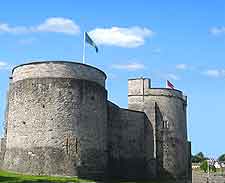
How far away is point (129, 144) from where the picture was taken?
33.4 meters

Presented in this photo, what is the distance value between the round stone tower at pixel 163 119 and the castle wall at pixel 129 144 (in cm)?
71

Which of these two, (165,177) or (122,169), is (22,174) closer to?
(122,169)

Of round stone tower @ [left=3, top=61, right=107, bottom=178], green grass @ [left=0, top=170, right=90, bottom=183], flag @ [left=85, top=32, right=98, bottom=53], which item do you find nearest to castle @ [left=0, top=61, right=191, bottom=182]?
round stone tower @ [left=3, top=61, right=107, bottom=178]

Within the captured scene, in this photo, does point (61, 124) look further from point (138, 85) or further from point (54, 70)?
point (138, 85)

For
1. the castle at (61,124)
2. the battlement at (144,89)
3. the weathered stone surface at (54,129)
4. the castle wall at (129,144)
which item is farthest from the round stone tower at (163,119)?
the weathered stone surface at (54,129)

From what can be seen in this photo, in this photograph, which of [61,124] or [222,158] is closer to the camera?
[61,124]

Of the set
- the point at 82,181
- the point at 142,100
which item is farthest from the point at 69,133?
the point at 142,100

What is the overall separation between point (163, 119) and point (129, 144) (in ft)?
13.8

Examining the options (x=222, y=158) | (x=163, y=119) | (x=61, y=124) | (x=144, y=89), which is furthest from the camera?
(x=222, y=158)

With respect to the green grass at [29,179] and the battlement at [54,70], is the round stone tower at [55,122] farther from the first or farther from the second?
the green grass at [29,179]

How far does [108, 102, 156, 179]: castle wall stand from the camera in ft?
105

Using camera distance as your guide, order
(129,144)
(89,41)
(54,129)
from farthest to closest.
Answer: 1. (129,144)
2. (89,41)
3. (54,129)

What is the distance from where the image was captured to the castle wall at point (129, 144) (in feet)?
105

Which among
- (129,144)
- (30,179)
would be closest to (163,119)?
(129,144)
